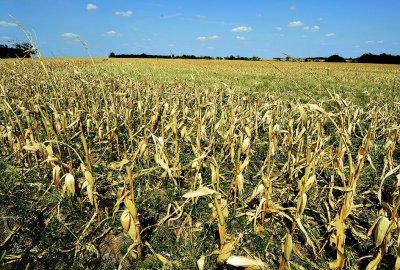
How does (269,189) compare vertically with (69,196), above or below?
above

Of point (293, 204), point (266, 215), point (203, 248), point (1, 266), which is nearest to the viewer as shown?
point (1, 266)

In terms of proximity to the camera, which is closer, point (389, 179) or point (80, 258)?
point (80, 258)

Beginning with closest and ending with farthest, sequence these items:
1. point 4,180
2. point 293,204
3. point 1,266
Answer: point 1,266 → point 293,204 → point 4,180

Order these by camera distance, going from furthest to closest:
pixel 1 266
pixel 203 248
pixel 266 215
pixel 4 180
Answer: pixel 4 180 → pixel 266 215 → pixel 203 248 → pixel 1 266

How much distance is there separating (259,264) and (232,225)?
144cm

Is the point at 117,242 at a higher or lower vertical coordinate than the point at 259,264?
lower

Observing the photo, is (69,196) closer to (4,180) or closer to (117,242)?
(117,242)

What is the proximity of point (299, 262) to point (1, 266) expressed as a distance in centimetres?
210

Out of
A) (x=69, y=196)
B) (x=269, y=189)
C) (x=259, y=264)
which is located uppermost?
(x=259, y=264)

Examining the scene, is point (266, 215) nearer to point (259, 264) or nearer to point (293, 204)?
point (293, 204)

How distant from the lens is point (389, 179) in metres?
3.79

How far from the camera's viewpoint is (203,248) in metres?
2.50

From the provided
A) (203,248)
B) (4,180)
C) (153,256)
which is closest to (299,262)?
(203,248)

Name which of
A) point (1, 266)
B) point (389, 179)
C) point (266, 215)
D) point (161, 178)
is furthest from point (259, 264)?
point (389, 179)
